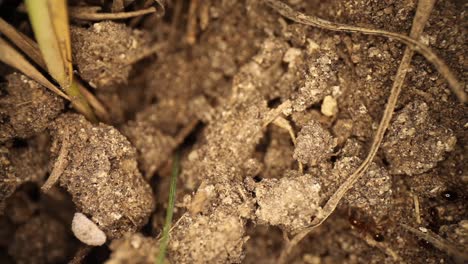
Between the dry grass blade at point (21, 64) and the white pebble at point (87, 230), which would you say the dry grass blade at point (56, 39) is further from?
the white pebble at point (87, 230)

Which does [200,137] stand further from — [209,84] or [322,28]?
[322,28]

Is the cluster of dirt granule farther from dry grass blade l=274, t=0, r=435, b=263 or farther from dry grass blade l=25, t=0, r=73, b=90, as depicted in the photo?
dry grass blade l=25, t=0, r=73, b=90

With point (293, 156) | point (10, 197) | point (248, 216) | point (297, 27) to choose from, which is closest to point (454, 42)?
point (297, 27)

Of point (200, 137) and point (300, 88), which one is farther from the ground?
point (300, 88)

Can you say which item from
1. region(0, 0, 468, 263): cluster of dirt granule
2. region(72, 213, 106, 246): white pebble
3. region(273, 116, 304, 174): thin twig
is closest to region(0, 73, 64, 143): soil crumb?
region(0, 0, 468, 263): cluster of dirt granule

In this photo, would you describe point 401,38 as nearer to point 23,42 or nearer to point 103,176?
point 103,176

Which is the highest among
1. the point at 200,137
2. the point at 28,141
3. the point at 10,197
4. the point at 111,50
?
the point at 111,50

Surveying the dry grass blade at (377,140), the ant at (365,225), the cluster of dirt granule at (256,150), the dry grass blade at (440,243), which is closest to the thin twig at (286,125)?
the cluster of dirt granule at (256,150)
